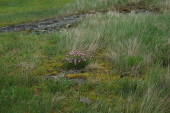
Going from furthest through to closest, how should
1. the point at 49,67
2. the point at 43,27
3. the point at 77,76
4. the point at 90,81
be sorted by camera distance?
the point at 43,27 < the point at 49,67 < the point at 77,76 < the point at 90,81

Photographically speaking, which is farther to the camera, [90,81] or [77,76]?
[77,76]

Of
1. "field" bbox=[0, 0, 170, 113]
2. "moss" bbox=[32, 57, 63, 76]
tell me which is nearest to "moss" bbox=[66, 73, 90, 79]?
"field" bbox=[0, 0, 170, 113]

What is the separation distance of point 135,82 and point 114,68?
996 mm

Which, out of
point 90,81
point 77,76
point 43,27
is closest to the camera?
point 90,81

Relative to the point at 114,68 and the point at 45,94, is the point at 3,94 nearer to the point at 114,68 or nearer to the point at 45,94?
the point at 45,94

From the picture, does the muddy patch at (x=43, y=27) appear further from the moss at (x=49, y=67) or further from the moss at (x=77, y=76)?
the moss at (x=77, y=76)

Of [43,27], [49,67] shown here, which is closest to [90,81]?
[49,67]

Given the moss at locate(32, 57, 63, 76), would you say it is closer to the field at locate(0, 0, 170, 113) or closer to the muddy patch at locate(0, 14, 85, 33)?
the field at locate(0, 0, 170, 113)

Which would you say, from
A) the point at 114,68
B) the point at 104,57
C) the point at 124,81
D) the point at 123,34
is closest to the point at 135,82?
the point at 124,81

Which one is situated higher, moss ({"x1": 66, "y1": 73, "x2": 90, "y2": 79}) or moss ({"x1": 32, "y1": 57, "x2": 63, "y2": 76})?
moss ({"x1": 32, "y1": 57, "x2": 63, "y2": 76})

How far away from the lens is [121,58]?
4.41 metres

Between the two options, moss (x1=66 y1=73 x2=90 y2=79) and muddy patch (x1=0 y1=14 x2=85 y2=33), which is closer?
moss (x1=66 y1=73 x2=90 y2=79)

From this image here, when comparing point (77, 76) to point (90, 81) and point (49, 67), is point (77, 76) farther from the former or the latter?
point (49, 67)

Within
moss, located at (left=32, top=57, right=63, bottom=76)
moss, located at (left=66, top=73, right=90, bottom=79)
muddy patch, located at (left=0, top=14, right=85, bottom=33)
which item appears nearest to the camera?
moss, located at (left=66, top=73, right=90, bottom=79)
